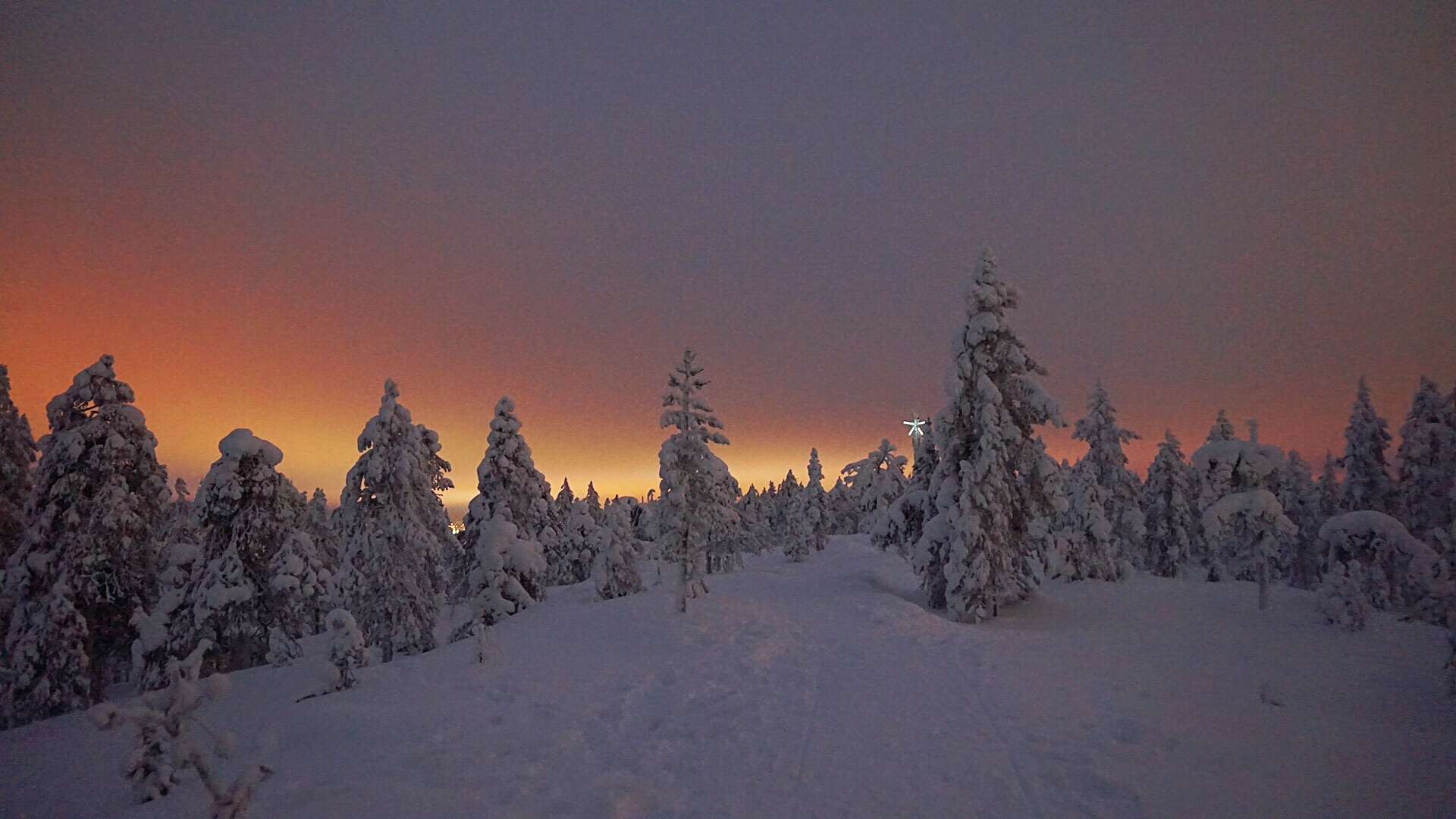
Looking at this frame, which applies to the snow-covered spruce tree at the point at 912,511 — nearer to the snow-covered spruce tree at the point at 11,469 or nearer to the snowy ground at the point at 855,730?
the snowy ground at the point at 855,730

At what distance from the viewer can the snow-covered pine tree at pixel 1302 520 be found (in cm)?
4581

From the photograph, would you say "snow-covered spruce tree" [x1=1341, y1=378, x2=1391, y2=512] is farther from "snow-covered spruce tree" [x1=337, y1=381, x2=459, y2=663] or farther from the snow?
the snow

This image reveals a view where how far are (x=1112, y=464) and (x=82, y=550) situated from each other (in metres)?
54.1

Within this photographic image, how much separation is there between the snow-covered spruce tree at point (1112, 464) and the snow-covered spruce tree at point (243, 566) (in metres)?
45.7

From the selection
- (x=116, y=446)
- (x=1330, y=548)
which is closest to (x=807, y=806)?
(x=1330, y=548)

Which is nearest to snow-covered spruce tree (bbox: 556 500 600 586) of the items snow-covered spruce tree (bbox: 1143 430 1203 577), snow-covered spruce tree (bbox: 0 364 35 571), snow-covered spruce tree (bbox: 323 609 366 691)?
snow-covered spruce tree (bbox: 0 364 35 571)

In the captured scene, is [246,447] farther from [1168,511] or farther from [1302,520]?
[1302,520]

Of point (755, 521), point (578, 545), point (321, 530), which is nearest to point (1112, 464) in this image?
point (578, 545)

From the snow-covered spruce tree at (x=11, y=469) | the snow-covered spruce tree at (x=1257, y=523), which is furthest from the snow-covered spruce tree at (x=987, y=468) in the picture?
the snow-covered spruce tree at (x=11, y=469)

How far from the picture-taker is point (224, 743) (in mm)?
7188

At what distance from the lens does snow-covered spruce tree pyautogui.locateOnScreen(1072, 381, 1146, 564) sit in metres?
42.5

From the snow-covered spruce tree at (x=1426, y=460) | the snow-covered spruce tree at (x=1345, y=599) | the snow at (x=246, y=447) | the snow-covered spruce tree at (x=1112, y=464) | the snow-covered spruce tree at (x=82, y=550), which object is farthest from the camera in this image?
the snow-covered spruce tree at (x=1112, y=464)

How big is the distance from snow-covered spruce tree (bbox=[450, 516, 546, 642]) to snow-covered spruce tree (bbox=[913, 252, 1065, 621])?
56.8 feet

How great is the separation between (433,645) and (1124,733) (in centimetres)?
2919
